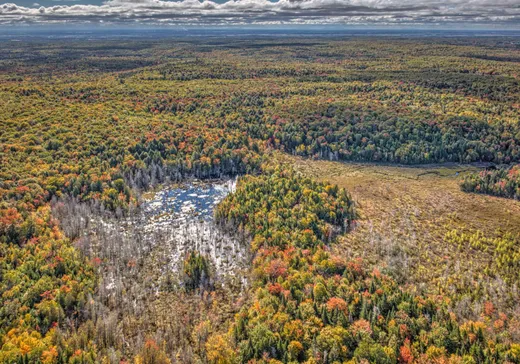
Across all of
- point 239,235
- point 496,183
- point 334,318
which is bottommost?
point 239,235

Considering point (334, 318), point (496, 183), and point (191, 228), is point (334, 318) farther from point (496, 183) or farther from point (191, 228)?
point (496, 183)

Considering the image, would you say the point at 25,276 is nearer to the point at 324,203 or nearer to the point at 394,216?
the point at 324,203

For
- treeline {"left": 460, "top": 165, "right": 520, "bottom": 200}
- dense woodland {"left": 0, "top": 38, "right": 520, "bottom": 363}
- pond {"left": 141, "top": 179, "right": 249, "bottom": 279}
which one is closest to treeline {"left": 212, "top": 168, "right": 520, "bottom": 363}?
dense woodland {"left": 0, "top": 38, "right": 520, "bottom": 363}

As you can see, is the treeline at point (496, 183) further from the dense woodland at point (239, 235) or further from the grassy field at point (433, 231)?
the grassy field at point (433, 231)

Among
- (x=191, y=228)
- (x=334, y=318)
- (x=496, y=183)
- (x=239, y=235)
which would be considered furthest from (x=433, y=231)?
(x=191, y=228)

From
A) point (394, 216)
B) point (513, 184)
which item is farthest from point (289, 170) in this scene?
point (513, 184)

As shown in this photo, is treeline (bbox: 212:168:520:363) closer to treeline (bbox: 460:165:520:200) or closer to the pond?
the pond
